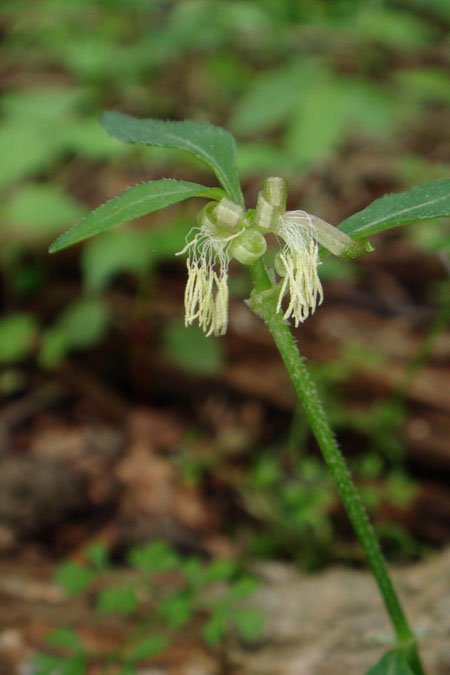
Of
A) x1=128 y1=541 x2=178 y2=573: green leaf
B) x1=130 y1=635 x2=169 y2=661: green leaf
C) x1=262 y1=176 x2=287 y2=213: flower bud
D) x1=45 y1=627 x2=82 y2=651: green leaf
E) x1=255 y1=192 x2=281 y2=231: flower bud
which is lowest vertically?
x1=130 y1=635 x2=169 y2=661: green leaf

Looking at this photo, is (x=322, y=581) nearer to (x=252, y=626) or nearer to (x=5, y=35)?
(x=252, y=626)

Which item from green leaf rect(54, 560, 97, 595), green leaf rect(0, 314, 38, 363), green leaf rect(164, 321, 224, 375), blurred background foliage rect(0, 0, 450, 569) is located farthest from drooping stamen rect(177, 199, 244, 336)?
green leaf rect(0, 314, 38, 363)

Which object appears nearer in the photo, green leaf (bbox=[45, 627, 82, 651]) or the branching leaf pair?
the branching leaf pair

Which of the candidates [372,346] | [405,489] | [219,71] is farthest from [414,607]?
[219,71]

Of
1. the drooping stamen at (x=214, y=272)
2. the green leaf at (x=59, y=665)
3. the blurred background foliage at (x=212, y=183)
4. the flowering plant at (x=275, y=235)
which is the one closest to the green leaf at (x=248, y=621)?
the green leaf at (x=59, y=665)

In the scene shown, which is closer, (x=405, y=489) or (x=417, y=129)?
(x=405, y=489)

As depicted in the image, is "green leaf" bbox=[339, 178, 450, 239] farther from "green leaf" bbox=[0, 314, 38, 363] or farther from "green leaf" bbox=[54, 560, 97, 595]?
"green leaf" bbox=[0, 314, 38, 363]
